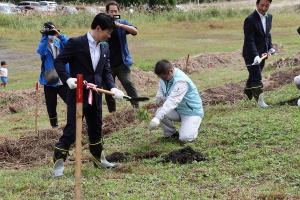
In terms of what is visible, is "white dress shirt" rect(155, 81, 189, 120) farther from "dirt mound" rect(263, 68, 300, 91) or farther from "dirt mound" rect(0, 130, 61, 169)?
"dirt mound" rect(263, 68, 300, 91)

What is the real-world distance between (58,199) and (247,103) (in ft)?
16.4

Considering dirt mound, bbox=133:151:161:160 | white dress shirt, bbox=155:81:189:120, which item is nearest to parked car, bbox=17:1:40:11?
white dress shirt, bbox=155:81:189:120

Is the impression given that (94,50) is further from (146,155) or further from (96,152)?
(146,155)

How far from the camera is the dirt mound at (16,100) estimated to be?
40.7 ft

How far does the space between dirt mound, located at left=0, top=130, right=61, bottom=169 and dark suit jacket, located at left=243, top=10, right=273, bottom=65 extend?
3.34 metres

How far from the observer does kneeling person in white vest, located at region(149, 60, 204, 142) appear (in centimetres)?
704

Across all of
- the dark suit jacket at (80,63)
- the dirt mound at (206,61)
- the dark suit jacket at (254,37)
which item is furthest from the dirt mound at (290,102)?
the dirt mound at (206,61)

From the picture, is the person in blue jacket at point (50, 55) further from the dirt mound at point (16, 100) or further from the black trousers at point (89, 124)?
the dirt mound at point (16, 100)

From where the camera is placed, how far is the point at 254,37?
29.0ft

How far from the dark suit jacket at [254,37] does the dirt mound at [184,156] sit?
2.70 metres

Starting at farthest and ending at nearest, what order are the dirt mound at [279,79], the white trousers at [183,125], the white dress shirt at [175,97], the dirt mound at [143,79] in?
the dirt mound at [143,79], the dirt mound at [279,79], the white trousers at [183,125], the white dress shirt at [175,97]

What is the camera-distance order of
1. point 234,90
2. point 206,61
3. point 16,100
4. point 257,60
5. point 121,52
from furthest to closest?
1. point 206,61
2. point 16,100
3. point 234,90
4. point 121,52
5. point 257,60

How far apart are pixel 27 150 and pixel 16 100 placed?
5.27 m

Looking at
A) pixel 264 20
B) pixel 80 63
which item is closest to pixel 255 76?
pixel 264 20
